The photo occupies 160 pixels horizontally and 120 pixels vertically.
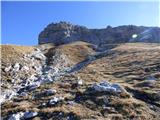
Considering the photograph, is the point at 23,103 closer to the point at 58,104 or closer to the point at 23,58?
the point at 58,104

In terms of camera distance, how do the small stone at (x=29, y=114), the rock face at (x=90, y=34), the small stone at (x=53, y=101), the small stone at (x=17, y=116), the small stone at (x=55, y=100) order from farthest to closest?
1. the rock face at (x=90, y=34)
2. the small stone at (x=55, y=100)
3. the small stone at (x=53, y=101)
4. the small stone at (x=29, y=114)
5. the small stone at (x=17, y=116)

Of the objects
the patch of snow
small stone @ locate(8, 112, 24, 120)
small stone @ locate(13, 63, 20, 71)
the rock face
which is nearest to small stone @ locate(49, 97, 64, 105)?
small stone @ locate(8, 112, 24, 120)

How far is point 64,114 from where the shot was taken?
33.6 m

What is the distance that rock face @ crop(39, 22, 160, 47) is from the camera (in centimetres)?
14362

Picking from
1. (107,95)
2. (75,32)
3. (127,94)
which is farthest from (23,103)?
(75,32)

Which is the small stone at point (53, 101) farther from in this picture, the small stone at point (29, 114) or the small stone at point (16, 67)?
the small stone at point (16, 67)

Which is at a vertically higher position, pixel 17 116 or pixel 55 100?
pixel 55 100

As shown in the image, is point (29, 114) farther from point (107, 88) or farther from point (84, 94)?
point (107, 88)

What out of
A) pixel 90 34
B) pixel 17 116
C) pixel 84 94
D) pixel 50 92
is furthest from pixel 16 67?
pixel 90 34

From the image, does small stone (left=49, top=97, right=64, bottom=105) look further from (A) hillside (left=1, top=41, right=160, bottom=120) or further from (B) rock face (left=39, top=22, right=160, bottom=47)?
(B) rock face (left=39, top=22, right=160, bottom=47)

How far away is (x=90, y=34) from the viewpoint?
151m

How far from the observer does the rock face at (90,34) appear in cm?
14362

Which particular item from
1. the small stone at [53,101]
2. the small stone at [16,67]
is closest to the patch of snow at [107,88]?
the small stone at [53,101]

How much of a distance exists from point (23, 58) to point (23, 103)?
1400 inches
